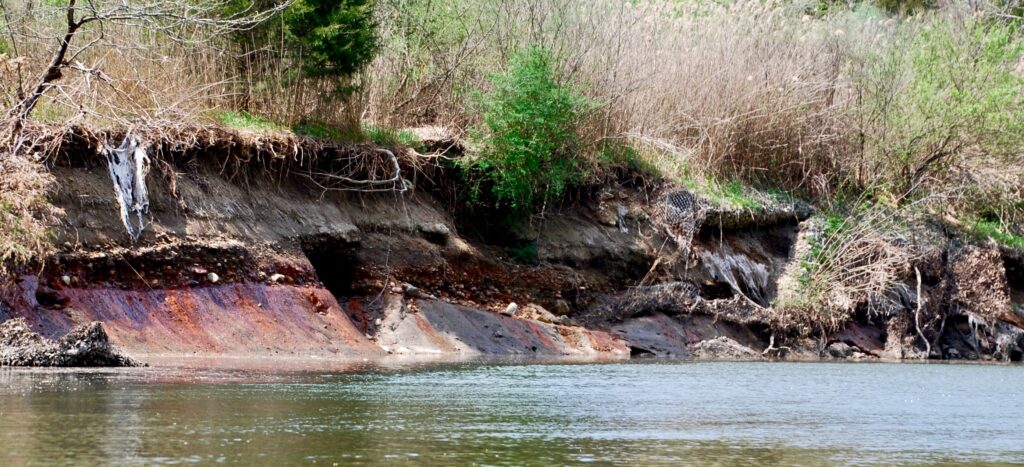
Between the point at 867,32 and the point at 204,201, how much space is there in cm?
1481

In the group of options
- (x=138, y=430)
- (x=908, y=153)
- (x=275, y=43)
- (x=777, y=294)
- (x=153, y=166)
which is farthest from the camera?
(x=908, y=153)

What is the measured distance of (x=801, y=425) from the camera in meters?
7.62

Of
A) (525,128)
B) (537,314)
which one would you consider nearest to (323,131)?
(525,128)

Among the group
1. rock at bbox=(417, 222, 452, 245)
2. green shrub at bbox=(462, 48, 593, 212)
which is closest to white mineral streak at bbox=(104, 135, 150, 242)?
rock at bbox=(417, 222, 452, 245)

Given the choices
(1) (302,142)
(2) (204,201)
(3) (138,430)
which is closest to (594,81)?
(1) (302,142)

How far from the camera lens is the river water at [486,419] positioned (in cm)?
581

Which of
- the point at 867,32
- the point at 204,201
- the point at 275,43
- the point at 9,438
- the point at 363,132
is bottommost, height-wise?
the point at 9,438

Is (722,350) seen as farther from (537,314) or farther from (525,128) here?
(525,128)

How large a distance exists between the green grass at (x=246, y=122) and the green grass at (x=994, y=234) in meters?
13.0

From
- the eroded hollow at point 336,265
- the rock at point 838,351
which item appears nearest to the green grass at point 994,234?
the rock at point 838,351

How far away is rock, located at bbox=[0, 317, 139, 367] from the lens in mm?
10172

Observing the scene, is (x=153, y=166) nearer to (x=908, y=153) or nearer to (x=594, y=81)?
(x=594, y=81)

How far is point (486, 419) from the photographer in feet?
24.3

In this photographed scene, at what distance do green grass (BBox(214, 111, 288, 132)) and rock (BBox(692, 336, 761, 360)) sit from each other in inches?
258
